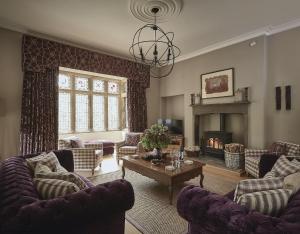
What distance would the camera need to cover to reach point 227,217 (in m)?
1.13

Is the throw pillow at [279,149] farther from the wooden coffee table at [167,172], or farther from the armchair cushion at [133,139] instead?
the armchair cushion at [133,139]

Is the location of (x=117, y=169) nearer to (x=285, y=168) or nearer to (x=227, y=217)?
(x=285, y=168)

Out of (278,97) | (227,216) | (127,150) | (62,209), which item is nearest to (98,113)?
(127,150)

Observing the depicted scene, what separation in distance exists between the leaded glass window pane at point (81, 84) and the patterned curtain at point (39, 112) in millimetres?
2096

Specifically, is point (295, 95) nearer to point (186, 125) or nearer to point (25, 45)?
point (186, 125)

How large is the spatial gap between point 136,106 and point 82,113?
6.92 ft

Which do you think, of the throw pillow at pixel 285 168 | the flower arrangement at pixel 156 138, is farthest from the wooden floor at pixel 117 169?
the throw pillow at pixel 285 168

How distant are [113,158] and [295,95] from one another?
4.90 meters

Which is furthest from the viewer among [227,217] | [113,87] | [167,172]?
[113,87]

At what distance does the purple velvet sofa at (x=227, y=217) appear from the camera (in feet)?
3.30

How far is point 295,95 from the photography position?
3.92 m

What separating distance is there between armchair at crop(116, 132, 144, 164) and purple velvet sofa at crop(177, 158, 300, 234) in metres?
3.43

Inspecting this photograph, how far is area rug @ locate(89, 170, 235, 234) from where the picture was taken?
2273mm

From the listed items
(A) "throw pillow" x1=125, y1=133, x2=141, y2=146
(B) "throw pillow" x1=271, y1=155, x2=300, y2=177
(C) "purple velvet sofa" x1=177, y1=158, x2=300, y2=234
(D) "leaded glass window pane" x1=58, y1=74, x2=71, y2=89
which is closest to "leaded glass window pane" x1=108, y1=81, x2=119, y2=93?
(D) "leaded glass window pane" x1=58, y1=74, x2=71, y2=89
